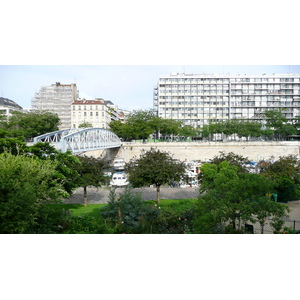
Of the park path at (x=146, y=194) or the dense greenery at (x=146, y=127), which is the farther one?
the dense greenery at (x=146, y=127)

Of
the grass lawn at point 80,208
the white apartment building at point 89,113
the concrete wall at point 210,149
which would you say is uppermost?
the white apartment building at point 89,113

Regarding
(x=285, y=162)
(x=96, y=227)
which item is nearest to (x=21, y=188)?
(x=96, y=227)

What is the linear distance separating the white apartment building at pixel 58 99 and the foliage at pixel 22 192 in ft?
168

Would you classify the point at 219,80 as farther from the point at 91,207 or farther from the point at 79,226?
the point at 79,226

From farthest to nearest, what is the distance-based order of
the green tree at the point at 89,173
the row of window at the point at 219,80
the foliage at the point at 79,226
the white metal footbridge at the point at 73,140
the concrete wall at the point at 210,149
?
the row of window at the point at 219,80, the concrete wall at the point at 210,149, the white metal footbridge at the point at 73,140, the green tree at the point at 89,173, the foliage at the point at 79,226

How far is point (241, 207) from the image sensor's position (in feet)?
21.9

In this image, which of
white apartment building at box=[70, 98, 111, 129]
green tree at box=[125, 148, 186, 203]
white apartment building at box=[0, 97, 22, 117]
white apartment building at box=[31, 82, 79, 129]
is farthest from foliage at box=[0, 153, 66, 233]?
white apartment building at box=[31, 82, 79, 129]

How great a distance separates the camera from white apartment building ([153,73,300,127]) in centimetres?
5497

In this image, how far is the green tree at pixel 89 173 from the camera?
1265cm

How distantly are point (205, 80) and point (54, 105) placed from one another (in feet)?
102

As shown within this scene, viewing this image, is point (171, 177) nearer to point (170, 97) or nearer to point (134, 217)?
point (134, 217)

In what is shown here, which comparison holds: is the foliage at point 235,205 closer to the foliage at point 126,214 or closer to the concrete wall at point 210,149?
the foliage at point 126,214

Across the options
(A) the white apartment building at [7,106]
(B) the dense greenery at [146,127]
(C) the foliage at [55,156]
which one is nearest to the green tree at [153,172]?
(C) the foliage at [55,156]

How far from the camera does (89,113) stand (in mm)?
53531
